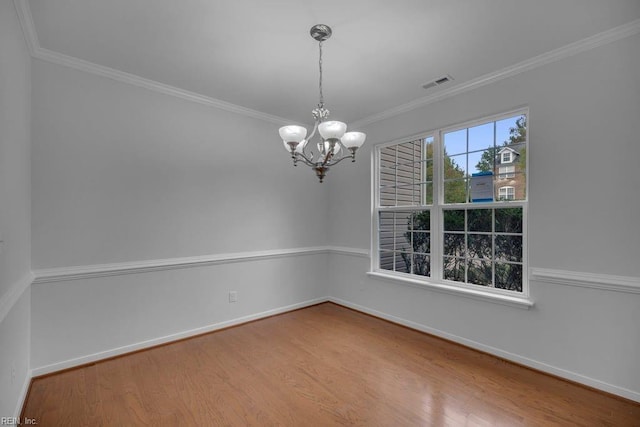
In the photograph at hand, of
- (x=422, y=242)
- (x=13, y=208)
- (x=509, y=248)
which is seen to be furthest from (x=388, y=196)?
(x=13, y=208)

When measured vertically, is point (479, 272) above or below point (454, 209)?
below

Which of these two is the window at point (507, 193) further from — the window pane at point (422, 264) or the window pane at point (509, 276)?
the window pane at point (422, 264)

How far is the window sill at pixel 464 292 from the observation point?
260 cm

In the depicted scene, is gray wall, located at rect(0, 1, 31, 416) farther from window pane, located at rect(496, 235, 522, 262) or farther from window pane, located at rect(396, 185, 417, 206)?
window pane, located at rect(496, 235, 522, 262)

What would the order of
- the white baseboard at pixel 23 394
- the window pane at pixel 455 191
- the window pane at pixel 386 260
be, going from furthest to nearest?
the window pane at pixel 386 260, the window pane at pixel 455 191, the white baseboard at pixel 23 394

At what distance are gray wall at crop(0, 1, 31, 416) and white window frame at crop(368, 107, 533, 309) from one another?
3384 mm

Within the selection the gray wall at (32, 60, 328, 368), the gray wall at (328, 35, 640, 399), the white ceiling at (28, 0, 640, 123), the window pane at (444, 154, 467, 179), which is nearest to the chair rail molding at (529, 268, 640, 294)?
the gray wall at (328, 35, 640, 399)

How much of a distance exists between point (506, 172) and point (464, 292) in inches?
50.5

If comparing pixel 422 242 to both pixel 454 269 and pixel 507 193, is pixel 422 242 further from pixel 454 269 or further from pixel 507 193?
pixel 507 193

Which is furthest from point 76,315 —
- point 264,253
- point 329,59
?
point 329,59

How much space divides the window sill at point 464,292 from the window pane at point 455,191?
0.96 m

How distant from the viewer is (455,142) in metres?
3.22

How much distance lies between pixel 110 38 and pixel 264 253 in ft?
8.69

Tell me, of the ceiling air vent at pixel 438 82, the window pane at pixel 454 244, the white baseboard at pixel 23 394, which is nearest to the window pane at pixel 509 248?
the window pane at pixel 454 244
